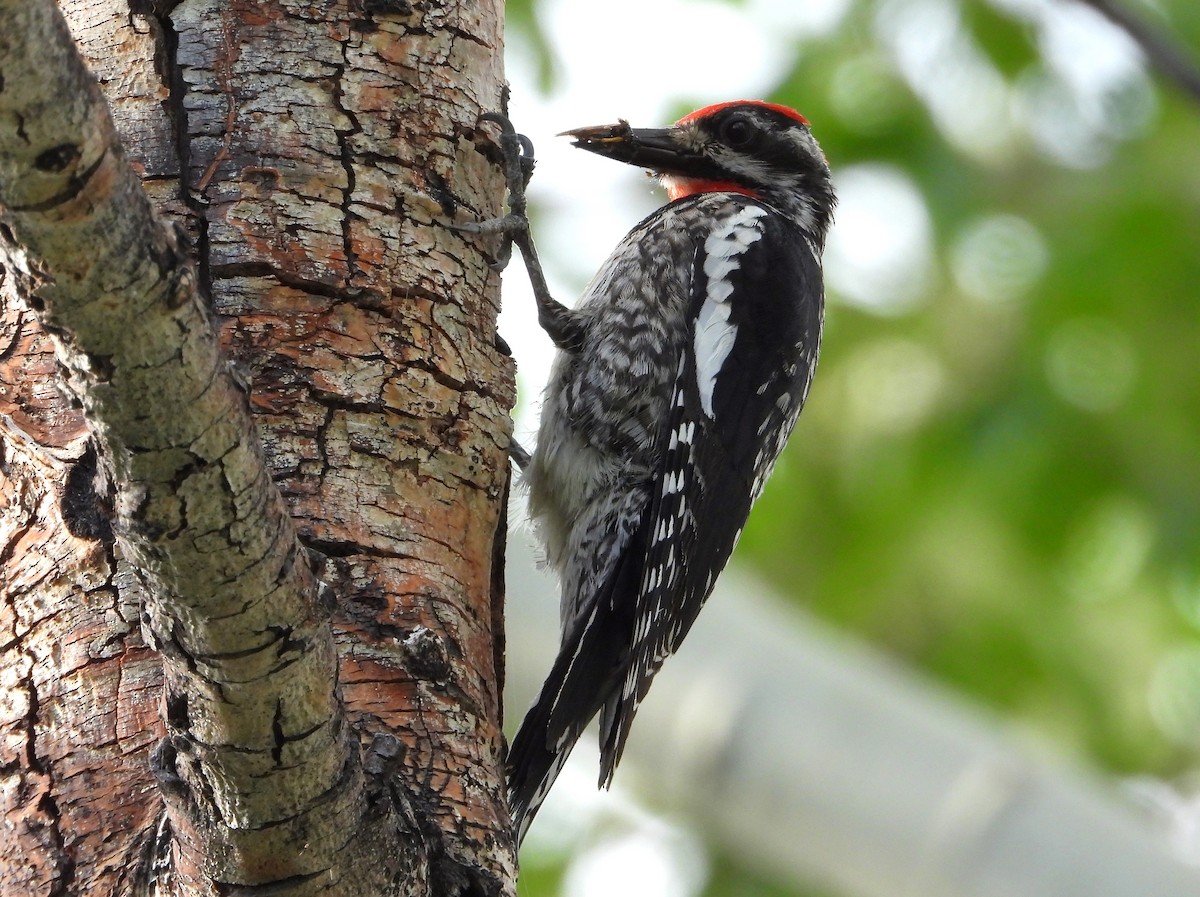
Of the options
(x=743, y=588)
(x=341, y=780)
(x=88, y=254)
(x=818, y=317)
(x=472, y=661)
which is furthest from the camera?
(x=743, y=588)

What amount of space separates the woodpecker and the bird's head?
119 mm

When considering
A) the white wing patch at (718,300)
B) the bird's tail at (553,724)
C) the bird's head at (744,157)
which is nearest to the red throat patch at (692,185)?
the bird's head at (744,157)

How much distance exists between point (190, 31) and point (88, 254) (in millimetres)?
1025

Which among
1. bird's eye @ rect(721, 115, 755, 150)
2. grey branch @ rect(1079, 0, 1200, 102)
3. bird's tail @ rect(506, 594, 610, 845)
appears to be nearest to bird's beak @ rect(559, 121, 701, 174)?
bird's eye @ rect(721, 115, 755, 150)

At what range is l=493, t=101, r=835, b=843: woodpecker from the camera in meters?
3.04

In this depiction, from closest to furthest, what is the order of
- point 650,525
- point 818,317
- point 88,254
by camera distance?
1. point 88,254
2. point 650,525
3. point 818,317

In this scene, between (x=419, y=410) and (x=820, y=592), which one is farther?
(x=820, y=592)

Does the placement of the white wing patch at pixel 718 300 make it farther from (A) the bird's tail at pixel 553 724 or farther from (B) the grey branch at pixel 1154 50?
(B) the grey branch at pixel 1154 50

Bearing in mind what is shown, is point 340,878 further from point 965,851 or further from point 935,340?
point 935,340

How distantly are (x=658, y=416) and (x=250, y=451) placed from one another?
212 centimetres

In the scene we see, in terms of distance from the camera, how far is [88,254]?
1147 mm

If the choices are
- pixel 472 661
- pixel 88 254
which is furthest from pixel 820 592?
pixel 88 254

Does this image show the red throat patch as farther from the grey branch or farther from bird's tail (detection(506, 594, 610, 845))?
the grey branch

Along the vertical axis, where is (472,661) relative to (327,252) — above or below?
below
